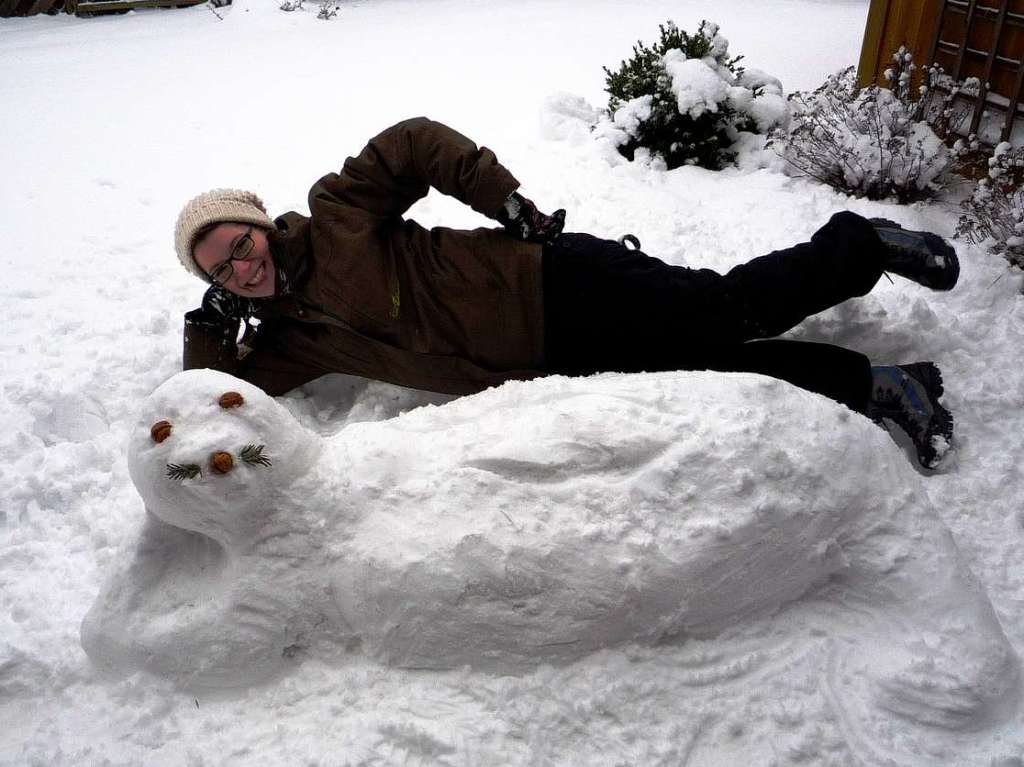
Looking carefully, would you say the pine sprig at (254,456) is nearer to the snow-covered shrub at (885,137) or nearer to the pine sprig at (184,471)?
the pine sprig at (184,471)

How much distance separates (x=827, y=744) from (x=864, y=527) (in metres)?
0.45

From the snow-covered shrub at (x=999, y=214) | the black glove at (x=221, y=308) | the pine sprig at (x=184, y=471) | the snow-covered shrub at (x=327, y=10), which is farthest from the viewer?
the snow-covered shrub at (x=327, y=10)

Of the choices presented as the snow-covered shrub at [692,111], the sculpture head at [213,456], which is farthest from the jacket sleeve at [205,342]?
the snow-covered shrub at [692,111]

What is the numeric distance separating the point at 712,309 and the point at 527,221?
61 centimetres

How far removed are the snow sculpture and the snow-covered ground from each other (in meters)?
0.04

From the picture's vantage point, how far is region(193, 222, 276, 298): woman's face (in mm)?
2256

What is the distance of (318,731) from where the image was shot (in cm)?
162

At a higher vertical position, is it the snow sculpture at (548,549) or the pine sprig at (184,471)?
the pine sprig at (184,471)

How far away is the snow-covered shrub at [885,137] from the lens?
3.34m

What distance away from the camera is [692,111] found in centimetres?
391

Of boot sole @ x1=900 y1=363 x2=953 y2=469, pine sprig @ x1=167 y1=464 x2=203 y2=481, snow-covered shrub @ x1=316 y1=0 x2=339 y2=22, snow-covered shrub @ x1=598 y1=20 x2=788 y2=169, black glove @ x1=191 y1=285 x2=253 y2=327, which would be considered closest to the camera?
pine sprig @ x1=167 y1=464 x2=203 y2=481

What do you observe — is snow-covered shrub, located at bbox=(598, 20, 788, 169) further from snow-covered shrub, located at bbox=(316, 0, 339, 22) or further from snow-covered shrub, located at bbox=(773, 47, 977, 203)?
snow-covered shrub, located at bbox=(316, 0, 339, 22)

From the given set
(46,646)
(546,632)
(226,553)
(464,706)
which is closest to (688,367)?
(546,632)

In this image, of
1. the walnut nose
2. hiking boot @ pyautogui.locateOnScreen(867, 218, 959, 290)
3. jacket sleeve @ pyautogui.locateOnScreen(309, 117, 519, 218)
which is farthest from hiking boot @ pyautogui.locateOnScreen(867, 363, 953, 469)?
the walnut nose
